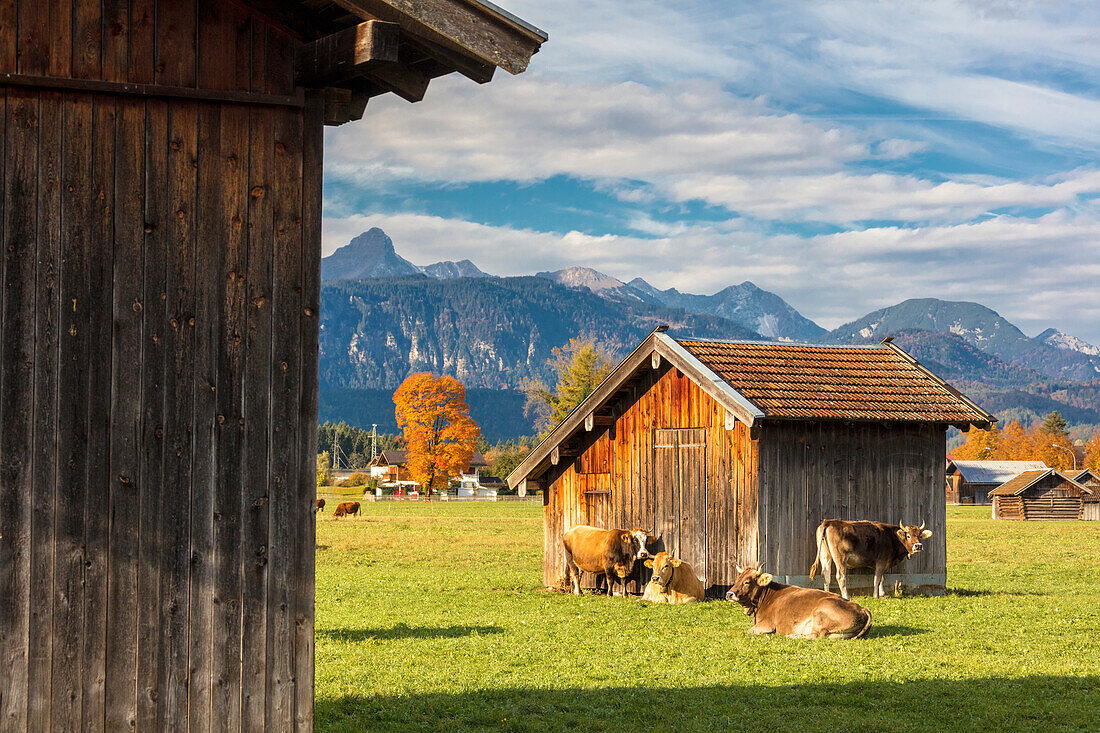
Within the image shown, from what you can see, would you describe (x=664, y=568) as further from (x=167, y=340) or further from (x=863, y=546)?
(x=167, y=340)

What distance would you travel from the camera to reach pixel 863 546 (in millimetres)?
20750

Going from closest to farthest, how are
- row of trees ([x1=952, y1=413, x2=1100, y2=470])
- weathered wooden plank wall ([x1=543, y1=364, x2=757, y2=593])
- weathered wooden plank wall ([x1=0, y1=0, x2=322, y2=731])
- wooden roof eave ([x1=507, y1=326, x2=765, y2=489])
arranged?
weathered wooden plank wall ([x1=0, y1=0, x2=322, y2=731]) < wooden roof eave ([x1=507, y1=326, x2=765, y2=489]) < weathered wooden plank wall ([x1=543, y1=364, x2=757, y2=593]) < row of trees ([x1=952, y1=413, x2=1100, y2=470])

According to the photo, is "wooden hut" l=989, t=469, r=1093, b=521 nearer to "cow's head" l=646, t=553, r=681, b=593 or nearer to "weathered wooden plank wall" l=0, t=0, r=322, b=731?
"cow's head" l=646, t=553, r=681, b=593

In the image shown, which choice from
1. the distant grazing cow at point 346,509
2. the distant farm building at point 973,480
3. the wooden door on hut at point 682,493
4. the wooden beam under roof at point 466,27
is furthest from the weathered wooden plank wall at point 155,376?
the distant farm building at point 973,480

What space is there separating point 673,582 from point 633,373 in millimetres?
4548

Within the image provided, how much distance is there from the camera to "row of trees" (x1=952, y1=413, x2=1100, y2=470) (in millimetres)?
152000

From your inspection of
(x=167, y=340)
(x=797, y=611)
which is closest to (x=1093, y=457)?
(x=797, y=611)

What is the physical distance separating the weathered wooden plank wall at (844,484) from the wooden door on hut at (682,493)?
1.48 m

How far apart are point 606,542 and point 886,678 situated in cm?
995

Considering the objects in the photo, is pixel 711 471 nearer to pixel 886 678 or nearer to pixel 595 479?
pixel 595 479

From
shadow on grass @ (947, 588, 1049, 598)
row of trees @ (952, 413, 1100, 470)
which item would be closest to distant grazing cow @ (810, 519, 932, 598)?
shadow on grass @ (947, 588, 1049, 598)

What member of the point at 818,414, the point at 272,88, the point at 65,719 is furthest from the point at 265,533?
the point at 818,414

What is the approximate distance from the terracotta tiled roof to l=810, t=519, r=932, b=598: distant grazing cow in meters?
2.18

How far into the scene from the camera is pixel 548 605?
67.6 feet
